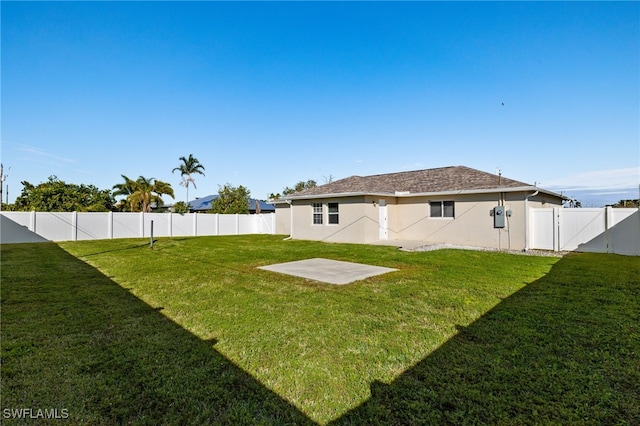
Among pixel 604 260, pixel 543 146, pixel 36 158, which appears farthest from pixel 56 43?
pixel 543 146

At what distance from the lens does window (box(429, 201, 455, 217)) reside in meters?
15.1

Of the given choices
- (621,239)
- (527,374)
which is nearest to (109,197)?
(527,374)

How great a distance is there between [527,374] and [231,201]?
31.2 metres

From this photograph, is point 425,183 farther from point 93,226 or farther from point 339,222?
point 93,226

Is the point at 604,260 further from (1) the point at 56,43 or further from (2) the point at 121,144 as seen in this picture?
(2) the point at 121,144

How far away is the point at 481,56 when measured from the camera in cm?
1284

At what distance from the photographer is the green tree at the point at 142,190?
28.7 meters

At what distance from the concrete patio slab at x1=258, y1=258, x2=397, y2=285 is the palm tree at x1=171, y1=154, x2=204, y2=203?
33.6m

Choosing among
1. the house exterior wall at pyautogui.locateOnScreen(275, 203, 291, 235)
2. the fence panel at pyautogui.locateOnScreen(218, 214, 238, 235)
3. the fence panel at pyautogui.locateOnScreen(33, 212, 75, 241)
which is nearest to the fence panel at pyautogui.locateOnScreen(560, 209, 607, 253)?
the house exterior wall at pyautogui.locateOnScreen(275, 203, 291, 235)

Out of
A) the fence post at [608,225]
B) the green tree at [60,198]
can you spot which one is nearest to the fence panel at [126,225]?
the green tree at [60,198]

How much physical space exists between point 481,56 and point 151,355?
15113mm

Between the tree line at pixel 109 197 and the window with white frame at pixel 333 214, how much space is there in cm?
1508

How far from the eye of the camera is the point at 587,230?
477 inches

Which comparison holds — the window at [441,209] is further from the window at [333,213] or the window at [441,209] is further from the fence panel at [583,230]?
the window at [333,213]
